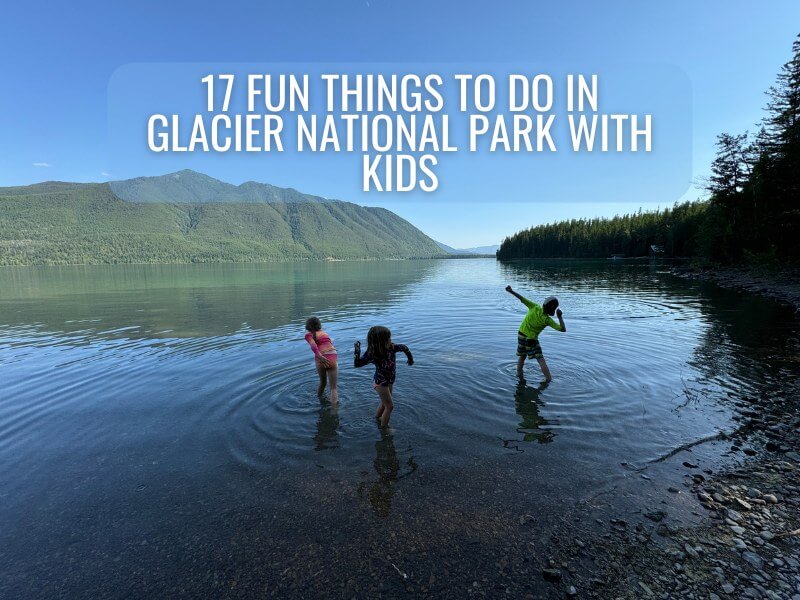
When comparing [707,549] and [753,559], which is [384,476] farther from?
[753,559]

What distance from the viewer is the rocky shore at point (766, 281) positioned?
31250mm

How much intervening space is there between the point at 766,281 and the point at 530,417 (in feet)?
158

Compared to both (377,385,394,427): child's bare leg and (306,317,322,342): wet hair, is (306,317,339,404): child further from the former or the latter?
(377,385,394,427): child's bare leg

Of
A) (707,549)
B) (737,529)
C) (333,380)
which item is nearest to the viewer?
(707,549)

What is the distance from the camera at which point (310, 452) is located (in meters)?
7.85

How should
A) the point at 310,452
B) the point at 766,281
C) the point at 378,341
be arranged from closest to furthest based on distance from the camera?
the point at 310,452, the point at 378,341, the point at 766,281

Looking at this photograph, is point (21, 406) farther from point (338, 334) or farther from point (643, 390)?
point (643, 390)

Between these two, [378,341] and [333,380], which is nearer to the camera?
[378,341]

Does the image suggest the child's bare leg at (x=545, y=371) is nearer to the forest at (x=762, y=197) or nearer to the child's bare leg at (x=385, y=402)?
the child's bare leg at (x=385, y=402)

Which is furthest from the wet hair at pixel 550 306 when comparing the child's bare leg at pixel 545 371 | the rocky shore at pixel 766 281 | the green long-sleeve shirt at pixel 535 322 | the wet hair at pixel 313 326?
the rocky shore at pixel 766 281

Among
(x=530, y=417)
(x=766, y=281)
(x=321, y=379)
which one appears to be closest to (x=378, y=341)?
(x=321, y=379)

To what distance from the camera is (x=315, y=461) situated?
751 cm

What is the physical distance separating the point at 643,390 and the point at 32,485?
14435 mm

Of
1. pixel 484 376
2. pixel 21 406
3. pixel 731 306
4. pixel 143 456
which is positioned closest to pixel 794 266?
pixel 731 306
